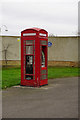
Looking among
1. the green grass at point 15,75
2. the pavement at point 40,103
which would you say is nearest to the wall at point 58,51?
the green grass at point 15,75

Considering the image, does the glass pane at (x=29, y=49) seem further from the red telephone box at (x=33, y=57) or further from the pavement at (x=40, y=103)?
the pavement at (x=40, y=103)

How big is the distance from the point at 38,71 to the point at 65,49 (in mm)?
14381

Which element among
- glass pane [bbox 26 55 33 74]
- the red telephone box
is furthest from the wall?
glass pane [bbox 26 55 33 74]

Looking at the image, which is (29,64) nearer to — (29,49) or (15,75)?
(29,49)

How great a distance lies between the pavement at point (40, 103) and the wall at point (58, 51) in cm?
1454

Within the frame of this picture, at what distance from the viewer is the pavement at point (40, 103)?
22.9ft

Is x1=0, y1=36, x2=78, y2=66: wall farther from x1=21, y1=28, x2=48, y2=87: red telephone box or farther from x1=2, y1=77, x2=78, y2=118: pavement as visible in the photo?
x1=2, y1=77, x2=78, y2=118: pavement

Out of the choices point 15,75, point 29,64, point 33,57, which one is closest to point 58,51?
point 15,75

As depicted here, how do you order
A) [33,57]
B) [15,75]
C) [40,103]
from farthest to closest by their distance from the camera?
[15,75], [33,57], [40,103]

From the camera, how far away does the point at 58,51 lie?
1027 inches

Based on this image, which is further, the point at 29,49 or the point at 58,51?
the point at 58,51

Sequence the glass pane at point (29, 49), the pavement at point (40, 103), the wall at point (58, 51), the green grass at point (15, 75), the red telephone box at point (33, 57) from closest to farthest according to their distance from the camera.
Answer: the pavement at point (40, 103)
the red telephone box at point (33, 57)
the glass pane at point (29, 49)
the green grass at point (15, 75)
the wall at point (58, 51)

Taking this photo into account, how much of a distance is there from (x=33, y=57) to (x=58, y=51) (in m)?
14.4

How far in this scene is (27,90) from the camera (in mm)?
11164
